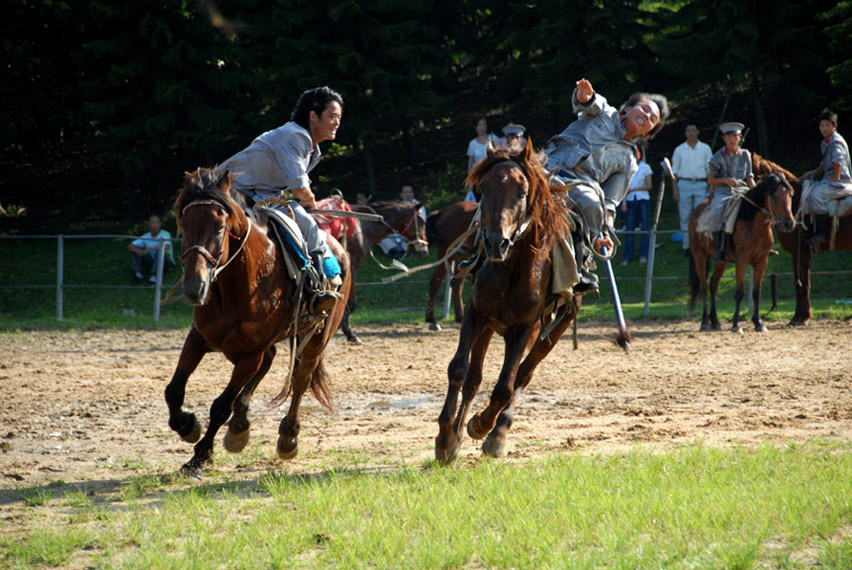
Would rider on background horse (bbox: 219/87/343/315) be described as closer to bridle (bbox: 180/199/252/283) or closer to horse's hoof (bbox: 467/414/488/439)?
bridle (bbox: 180/199/252/283)

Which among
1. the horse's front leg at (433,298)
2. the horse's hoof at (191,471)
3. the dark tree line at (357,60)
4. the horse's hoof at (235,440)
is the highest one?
the dark tree line at (357,60)

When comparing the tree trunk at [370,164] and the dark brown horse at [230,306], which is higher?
the tree trunk at [370,164]

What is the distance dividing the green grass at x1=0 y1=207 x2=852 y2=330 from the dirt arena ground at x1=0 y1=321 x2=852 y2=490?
2600 mm

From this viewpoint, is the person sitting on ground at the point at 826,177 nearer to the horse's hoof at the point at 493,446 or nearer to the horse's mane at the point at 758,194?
the horse's mane at the point at 758,194

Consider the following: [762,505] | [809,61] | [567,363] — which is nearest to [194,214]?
[762,505]

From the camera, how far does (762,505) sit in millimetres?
5227

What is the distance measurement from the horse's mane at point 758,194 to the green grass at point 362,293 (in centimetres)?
233

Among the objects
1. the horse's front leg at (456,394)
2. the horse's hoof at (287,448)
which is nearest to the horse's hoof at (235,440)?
the horse's hoof at (287,448)

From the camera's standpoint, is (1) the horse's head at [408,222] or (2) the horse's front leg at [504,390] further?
(1) the horse's head at [408,222]

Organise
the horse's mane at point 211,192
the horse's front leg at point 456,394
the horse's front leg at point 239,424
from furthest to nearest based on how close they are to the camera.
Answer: the horse's front leg at point 239,424 → the horse's front leg at point 456,394 → the horse's mane at point 211,192

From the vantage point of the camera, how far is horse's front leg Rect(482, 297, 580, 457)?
23.2 ft

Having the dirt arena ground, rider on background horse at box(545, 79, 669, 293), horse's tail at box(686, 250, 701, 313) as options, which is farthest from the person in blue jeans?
rider on background horse at box(545, 79, 669, 293)

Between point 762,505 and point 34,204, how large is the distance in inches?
1036

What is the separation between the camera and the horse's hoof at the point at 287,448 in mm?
7188
